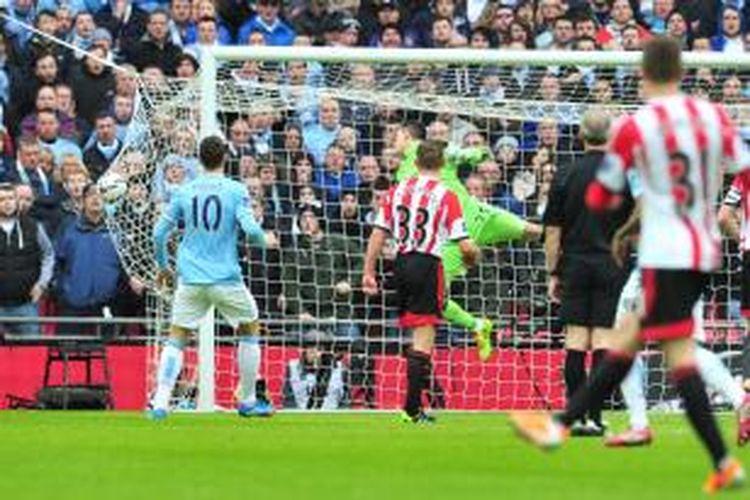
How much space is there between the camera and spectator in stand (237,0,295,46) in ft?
89.7

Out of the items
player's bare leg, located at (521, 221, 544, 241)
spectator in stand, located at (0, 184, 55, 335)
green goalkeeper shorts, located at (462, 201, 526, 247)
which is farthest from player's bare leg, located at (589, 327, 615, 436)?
spectator in stand, located at (0, 184, 55, 335)

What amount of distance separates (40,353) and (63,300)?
0.77m

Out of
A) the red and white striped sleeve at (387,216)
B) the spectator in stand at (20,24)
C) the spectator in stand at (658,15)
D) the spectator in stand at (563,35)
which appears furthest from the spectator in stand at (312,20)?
the red and white striped sleeve at (387,216)

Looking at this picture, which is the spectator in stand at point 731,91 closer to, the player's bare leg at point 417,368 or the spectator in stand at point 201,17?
the spectator in stand at point 201,17

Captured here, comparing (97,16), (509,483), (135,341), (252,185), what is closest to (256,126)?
(252,185)

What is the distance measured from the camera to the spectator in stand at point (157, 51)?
26125 millimetres

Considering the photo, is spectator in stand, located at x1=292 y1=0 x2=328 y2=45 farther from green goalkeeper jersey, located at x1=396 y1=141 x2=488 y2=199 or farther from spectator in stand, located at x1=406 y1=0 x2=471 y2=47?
green goalkeeper jersey, located at x1=396 y1=141 x2=488 y2=199

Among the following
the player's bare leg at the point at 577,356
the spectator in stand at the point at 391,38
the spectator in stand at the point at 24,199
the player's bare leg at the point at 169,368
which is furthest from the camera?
the spectator in stand at the point at 391,38

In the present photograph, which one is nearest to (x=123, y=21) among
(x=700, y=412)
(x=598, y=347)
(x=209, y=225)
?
(x=209, y=225)

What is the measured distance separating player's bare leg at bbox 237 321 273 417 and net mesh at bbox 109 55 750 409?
260 centimetres

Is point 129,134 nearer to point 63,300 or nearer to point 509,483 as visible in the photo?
point 63,300

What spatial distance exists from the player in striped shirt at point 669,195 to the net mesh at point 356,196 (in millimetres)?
11148

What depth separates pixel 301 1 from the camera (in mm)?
28438

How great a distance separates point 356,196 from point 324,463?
10.1 metres
